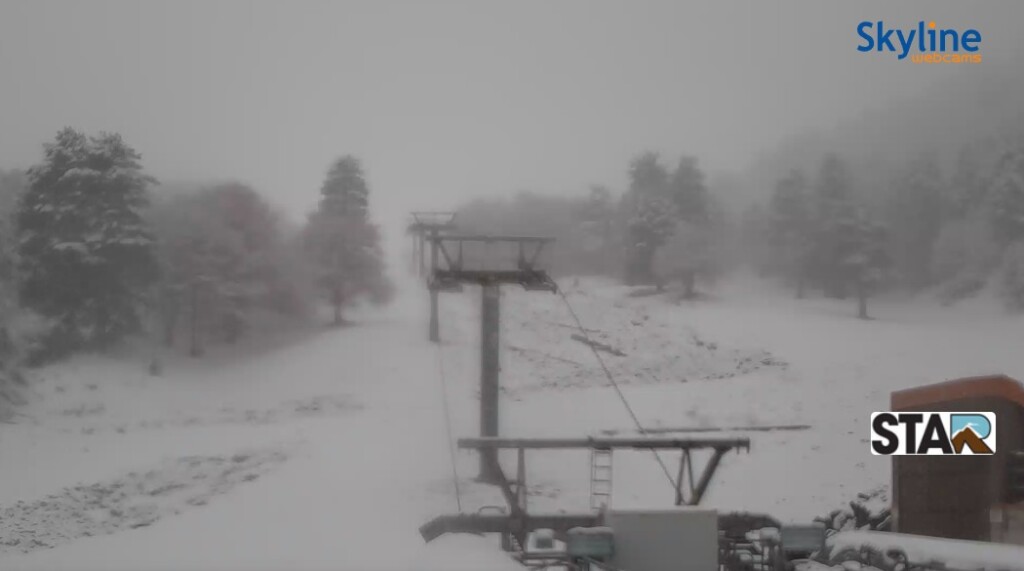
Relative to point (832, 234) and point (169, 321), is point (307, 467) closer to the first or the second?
point (169, 321)

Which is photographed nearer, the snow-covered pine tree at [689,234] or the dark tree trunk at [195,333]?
the dark tree trunk at [195,333]

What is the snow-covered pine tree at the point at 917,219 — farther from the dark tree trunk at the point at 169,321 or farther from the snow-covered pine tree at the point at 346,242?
the dark tree trunk at the point at 169,321

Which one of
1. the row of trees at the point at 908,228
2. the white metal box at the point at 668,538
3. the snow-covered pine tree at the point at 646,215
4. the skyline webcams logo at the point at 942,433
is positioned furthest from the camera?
the snow-covered pine tree at the point at 646,215

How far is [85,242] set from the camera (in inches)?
529

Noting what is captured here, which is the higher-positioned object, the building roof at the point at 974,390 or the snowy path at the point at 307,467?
the building roof at the point at 974,390

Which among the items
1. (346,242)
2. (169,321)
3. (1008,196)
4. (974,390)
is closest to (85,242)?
(169,321)

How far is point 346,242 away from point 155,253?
3115 mm

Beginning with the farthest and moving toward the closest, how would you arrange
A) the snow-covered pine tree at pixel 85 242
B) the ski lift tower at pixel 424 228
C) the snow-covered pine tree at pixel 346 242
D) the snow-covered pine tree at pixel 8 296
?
the snow-covered pine tree at pixel 346 242 → the ski lift tower at pixel 424 228 → the snow-covered pine tree at pixel 85 242 → the snow-covered pine tree at pixel 8 296

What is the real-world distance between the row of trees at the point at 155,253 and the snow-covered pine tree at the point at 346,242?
0.06ft

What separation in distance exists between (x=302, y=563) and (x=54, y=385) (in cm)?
428

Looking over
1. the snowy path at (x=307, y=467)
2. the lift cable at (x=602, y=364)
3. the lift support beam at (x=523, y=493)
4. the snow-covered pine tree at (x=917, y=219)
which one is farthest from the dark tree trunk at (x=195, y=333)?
the snow-covered pine tree at (x=917, y=219)

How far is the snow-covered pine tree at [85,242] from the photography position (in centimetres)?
1280

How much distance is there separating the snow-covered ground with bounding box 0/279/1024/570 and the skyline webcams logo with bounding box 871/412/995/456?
305 cm

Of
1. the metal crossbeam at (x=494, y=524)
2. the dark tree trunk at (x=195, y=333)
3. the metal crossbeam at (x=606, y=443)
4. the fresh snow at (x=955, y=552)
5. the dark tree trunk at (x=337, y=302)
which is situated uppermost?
the dark tree trunk at (x=337, y=302)
